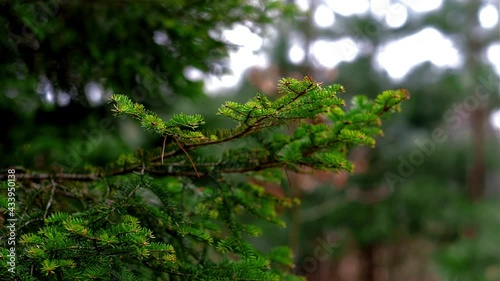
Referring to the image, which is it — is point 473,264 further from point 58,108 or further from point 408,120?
point 58,108

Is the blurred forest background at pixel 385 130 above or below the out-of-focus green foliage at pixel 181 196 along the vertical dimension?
above

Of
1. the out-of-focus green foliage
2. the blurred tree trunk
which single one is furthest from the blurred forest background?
the out-of-focus green foliage

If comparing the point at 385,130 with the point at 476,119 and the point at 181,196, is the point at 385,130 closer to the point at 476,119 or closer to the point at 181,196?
the point at 476,119

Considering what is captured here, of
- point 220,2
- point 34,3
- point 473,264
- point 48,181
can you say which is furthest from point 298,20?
point 48,181

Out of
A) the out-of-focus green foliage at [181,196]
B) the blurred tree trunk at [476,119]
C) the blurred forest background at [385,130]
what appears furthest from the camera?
the blurred tree trunk at [476,119]

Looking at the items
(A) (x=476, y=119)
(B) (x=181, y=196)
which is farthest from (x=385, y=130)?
(B) (x=181, y=196)

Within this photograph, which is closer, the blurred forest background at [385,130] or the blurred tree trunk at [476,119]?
the blurred forest background at [385,130]

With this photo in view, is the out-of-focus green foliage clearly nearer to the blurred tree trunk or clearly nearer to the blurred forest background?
the blurred forest background

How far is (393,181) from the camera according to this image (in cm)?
986

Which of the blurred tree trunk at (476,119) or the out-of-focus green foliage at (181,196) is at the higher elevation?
the blurred tree trunk at (476,119)

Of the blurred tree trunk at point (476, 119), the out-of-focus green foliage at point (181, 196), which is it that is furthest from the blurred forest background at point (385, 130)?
the out-of-focus green foliage at point (181, 196)

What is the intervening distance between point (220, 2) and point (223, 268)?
1675 millimetres

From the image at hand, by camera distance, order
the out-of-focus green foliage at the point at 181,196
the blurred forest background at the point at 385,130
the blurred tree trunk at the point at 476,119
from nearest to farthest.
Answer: the out-of-focus green foliage at the point at 181,196
the blurred forest background at the point at 385,130
the blurred tree trunk at the point at 476,119

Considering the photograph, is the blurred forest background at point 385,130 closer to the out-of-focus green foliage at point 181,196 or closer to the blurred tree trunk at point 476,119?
the blurred tree trunk at point 476,119
